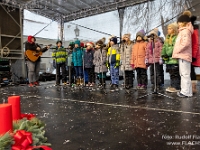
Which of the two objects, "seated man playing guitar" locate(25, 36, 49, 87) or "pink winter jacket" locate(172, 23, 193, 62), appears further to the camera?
"seated man playing guitar" locate(25, 36, 49, 87)

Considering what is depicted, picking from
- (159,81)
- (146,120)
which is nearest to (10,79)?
(159,81)

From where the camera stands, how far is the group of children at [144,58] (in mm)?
2904

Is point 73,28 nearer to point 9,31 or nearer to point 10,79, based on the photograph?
point 9,31

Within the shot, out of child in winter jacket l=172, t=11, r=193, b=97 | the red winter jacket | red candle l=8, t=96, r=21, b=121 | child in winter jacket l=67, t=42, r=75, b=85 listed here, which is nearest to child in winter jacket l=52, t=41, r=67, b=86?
child in winter jacket l=67, t=42, r=75, b=85

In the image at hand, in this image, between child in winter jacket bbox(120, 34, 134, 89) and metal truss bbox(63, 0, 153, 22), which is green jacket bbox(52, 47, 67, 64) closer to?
child in winter jacket bbox(120, 34, 134, 89)

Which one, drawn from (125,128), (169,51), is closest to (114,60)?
(169,51)

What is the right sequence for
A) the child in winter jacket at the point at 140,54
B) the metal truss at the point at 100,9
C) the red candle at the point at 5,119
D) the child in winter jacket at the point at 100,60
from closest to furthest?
the red candle at the point at 5,119, the child in winter jacket at the point at 140,54, the child in winter jacket at the point at 100,60, the metal truss at the point at 100,9

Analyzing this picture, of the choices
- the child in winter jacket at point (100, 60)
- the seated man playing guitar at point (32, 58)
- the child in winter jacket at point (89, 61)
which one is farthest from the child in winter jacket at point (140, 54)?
the seated man playing guitar at point (32, 58)

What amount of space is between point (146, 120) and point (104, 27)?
245 inches

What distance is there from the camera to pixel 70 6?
7.46m

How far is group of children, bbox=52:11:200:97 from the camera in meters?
2.90

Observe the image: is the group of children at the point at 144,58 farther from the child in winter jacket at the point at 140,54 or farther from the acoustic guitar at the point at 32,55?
the acoustic guitar at the point at 32,55

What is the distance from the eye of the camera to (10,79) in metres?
6.49

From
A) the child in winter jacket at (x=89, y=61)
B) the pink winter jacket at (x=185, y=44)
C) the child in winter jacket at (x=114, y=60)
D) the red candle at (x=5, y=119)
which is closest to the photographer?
the red candle at (x=5, y=119)
